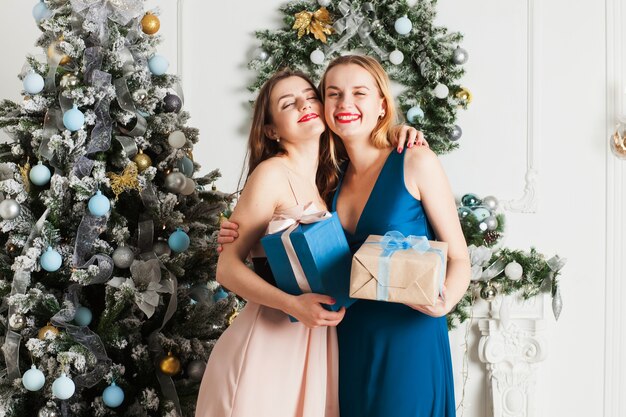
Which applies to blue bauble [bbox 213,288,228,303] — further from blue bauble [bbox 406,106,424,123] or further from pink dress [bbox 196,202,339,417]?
blue bauble [bbox 406,106,424,123]

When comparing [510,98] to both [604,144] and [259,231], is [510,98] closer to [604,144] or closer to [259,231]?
[604,144]

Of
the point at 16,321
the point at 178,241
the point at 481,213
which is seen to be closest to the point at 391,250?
the point at 178,241

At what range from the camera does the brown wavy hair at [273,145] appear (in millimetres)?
2375

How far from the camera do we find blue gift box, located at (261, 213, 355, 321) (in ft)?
6.10

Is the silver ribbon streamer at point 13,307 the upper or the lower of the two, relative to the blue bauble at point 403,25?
lower

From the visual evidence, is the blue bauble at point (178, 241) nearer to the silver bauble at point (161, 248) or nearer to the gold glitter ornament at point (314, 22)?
the silver bauble at point (161, 248)

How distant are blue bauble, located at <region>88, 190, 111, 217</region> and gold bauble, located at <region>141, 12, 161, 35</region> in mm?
691

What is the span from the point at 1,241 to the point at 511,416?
2.64m

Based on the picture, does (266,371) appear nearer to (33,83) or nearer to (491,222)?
(33,83)

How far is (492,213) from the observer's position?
3768mm

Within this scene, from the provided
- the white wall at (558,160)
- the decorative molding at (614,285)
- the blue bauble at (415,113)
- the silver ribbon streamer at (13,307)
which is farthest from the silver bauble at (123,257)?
the decorative molding at (614,285)

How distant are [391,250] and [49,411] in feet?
5.19

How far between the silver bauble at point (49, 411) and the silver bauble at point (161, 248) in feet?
2.20

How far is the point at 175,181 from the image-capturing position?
2869 mm
